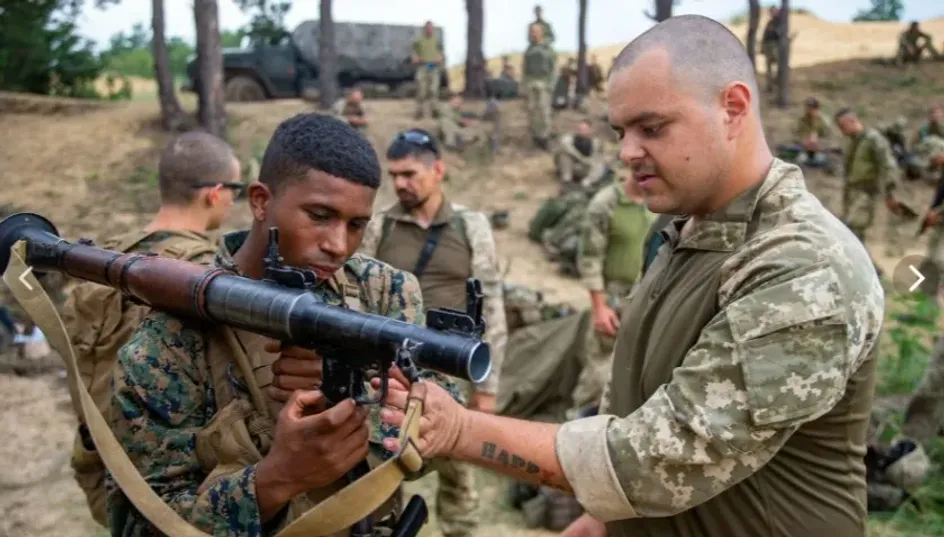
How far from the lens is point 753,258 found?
180 cm

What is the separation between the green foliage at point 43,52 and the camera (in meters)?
19.0

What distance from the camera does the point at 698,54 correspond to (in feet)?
6.30

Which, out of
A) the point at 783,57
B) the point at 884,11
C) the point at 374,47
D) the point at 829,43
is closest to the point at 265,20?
the point at 374,47

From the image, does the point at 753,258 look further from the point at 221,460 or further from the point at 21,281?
the point at 21,281

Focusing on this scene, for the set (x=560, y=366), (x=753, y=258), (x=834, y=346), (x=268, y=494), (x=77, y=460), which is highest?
(x=753, y=258)

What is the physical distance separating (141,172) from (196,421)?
14.0 meters

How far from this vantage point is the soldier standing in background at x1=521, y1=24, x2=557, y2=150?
17.2 metres

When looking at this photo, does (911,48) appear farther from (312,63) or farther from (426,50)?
(312,63)

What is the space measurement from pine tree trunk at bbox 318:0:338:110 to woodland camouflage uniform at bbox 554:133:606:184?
17.8ft

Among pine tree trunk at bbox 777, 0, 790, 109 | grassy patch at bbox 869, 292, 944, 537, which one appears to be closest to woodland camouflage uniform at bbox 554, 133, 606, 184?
grassy patch at bbox 869, 292, 944, 537

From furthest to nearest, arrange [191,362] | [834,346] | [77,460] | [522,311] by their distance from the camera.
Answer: [522,311], [77,460], [191,362], [834,346]

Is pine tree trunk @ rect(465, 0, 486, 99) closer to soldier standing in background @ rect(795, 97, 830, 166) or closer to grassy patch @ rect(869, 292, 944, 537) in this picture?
soldier standing in background @ rect(795, 97, 830, 166)

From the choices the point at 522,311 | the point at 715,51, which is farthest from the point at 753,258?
the point at 522,311

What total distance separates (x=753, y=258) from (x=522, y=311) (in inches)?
245
